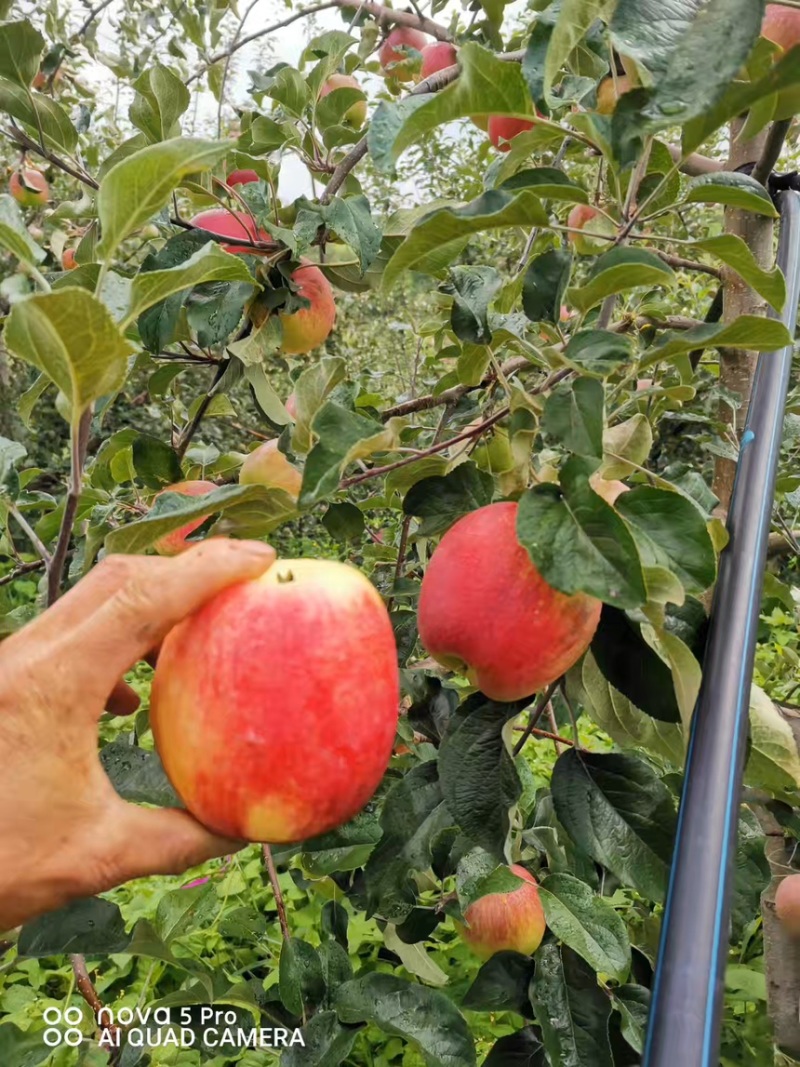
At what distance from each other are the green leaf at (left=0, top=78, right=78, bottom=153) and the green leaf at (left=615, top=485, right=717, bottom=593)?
2.52 feet

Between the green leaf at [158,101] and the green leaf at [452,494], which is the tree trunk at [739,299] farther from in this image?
the green leaf at [158,101]

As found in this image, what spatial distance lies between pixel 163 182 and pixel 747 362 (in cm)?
66

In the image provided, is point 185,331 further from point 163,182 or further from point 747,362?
point 747,362

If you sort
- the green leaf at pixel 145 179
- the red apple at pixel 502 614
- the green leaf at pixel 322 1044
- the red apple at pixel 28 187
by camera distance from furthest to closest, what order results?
the red apple at pixel 28 187 < the green leaf at pixel 322 1044 < the red apple at pixel 502 614 < the green leaf at pixel 145 179

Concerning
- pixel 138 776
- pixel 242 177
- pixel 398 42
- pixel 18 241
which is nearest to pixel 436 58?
pixel 398 42

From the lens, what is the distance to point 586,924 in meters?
0.75

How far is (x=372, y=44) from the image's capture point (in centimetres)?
150

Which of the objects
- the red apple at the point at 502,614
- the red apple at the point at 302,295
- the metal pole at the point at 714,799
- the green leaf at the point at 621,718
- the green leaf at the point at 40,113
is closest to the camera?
the metal pole at the point at 714,799

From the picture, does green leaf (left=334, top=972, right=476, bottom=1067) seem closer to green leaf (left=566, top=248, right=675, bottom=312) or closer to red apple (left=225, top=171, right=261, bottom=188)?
green leaf (left=566, top=248, right=675, bottom=312)

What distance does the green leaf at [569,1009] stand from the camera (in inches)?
27.0

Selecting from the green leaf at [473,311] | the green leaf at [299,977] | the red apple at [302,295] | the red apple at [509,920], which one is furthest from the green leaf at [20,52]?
the red apple at [509,920]

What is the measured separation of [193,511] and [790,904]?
0.93 m

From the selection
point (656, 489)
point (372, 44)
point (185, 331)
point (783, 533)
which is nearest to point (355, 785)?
point (656, 489)

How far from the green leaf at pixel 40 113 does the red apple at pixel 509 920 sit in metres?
1.06
